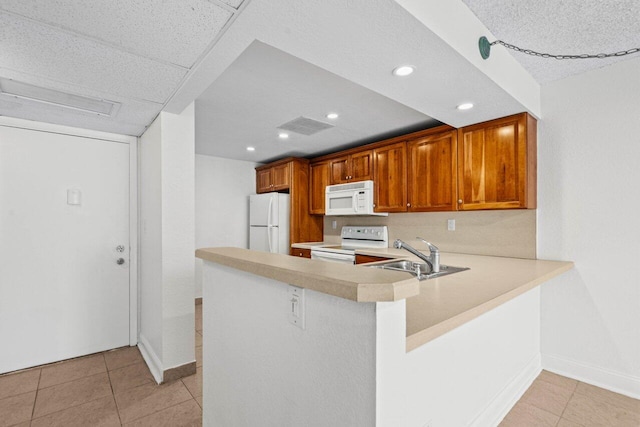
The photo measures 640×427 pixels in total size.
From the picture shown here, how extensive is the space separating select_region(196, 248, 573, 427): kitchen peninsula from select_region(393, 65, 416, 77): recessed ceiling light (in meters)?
1.21

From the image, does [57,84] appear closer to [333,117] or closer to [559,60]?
[333,117]

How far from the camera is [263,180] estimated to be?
5191 mm

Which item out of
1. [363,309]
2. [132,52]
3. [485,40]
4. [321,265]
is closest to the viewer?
[363,309]

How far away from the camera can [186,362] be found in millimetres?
2404

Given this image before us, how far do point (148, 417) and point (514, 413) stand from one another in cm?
232

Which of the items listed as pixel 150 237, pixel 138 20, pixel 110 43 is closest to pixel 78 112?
pixel 150 237

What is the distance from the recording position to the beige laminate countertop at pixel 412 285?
754mm

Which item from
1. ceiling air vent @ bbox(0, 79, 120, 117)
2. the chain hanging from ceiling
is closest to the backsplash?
the chain hanging from ceiling

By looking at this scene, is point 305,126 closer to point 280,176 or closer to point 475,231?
point 280,176

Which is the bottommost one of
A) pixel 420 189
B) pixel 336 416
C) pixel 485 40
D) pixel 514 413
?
pixel 514 413

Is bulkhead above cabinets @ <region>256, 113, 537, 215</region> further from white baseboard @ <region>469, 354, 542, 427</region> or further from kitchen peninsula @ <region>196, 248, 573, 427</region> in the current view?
white baseboard @ <region>469, 354, 542, 427</region>

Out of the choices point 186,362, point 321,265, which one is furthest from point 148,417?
point 321,265

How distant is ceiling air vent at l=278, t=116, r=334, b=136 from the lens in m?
3.20

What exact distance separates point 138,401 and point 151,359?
1.69ft
